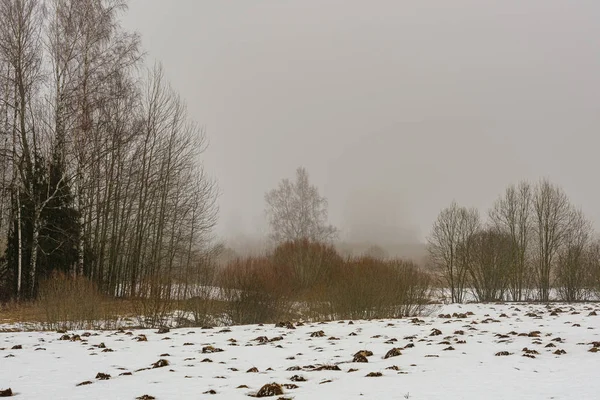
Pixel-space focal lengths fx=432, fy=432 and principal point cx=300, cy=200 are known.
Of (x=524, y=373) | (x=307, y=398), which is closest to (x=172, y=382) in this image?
(x=307, y=398)

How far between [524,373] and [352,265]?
14.1m

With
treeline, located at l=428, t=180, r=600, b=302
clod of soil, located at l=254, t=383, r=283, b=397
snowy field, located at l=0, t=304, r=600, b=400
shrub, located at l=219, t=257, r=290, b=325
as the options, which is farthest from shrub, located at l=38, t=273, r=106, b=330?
treeline, located at l=428, t=180, r=600, b=302

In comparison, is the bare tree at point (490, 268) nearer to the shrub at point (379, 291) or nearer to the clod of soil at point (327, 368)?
the shrub at point (379, 291)

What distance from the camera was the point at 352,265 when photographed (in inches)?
794

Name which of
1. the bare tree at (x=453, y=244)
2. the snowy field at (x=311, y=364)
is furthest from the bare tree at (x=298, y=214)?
the snowy field at (x=311, y=364)

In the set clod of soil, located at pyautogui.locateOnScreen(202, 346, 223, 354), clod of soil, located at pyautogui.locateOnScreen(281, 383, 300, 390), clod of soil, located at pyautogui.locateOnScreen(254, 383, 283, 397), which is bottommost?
clod of soil, located at pyautogui.locateOnScreen(202, 346, 223, 354)

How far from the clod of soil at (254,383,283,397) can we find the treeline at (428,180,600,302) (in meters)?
26.9

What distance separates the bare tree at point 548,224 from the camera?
117 ft

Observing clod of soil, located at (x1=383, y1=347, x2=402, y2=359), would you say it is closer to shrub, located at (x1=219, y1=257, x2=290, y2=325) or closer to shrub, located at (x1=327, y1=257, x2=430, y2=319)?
shrub, located at (x1=219, y1=257, x2=290, y2=325)

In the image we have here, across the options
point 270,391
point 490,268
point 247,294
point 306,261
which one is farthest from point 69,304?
point 490,268

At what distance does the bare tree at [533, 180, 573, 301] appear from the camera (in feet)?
117

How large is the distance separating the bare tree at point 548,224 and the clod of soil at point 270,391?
36.0m

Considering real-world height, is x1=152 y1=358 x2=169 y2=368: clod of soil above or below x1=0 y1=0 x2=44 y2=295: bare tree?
below

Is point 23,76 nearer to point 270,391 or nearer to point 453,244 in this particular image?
point 270,391
